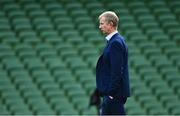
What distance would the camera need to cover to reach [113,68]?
13.3 ft

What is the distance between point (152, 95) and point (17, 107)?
6.63 ft

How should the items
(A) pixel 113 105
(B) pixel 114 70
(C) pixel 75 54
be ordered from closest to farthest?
(B) pixel 114 70 → (A) pixel 113 105 → (C) pixel 75 54

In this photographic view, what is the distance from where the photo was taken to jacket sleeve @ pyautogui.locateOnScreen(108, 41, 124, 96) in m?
4.07

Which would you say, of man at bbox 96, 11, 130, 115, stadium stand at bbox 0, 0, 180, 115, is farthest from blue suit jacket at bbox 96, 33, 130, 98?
stadium stand at bbox 0, 0, 180, 115

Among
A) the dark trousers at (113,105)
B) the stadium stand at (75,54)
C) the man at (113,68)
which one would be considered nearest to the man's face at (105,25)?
the man at (113,68)

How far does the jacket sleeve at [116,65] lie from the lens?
13.3ft

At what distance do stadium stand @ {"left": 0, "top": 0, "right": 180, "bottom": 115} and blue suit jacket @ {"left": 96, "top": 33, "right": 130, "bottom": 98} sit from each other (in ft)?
12.1

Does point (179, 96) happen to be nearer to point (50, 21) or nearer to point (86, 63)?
point (86, 63)

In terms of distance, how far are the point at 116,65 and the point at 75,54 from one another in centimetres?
482

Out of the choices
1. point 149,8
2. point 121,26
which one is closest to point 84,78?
point 121,26

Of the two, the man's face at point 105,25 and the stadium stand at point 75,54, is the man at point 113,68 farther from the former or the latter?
the stadium stand at point 75,54

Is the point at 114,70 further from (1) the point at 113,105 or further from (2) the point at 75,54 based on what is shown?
(2) the point at 75,54

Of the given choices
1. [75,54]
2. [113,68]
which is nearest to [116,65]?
[113,68]

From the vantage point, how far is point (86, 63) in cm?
870
